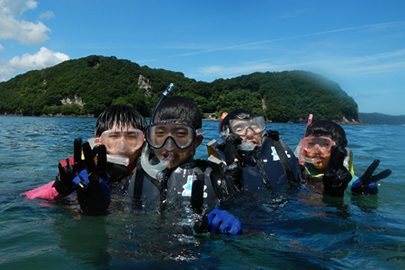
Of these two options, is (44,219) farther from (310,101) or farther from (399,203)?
(310,101)

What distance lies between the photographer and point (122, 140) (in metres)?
3.45

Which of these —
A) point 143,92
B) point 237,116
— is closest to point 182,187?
point 237,116

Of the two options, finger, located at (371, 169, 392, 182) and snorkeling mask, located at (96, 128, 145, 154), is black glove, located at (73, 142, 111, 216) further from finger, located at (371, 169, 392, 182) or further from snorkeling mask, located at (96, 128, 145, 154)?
finger, located at (371, 169, 392, 182)

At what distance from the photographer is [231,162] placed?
366 centimetres

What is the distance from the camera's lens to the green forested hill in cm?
8319

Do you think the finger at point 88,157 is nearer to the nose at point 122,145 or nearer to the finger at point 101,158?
the finger at point 101,158

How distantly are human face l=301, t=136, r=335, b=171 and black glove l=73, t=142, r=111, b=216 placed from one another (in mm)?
3014

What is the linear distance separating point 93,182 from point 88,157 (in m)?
0.20

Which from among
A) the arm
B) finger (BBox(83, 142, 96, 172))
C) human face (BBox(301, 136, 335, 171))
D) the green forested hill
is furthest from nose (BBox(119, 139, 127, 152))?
the green forested hill

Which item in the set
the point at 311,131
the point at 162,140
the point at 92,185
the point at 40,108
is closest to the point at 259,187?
the point at 311,131

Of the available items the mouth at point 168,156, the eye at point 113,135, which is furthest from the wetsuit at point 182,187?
the eye at point 113,135

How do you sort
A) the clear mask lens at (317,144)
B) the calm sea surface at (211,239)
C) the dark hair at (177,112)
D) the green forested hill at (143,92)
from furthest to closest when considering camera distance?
the green forested hill at (143,92), the clear mask lens at (317,144), the dark hair at (177,112), the calm sea surface at (211,239)

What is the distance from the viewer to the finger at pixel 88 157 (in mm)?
2055

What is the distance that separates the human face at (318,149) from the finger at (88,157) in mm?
3121
